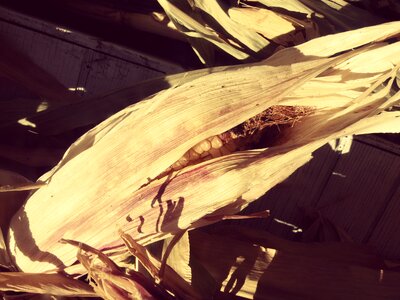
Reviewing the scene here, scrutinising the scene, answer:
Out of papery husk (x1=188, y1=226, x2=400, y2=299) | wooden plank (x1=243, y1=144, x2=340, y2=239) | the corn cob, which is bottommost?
papery husk (x1=188, y1=226, x2=400, y2=299)

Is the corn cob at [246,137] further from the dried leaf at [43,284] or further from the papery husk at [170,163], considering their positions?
the dried leaf at [43,284]

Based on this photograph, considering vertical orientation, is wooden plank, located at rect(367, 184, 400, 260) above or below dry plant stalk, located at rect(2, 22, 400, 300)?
below

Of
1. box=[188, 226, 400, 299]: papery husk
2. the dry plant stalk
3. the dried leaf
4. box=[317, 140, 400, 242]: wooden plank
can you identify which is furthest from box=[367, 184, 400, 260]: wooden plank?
the dried leaf

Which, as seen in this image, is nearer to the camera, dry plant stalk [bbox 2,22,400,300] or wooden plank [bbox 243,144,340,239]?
dry plant stalk [bbox 2,22,400,300]

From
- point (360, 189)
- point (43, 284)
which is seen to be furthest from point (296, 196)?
point (43, 284)

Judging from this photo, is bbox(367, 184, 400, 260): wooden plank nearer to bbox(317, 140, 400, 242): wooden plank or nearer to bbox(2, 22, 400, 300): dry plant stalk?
bbox(317, 140, 400, 242): wooden plank

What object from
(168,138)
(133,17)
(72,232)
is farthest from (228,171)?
(133,17)
